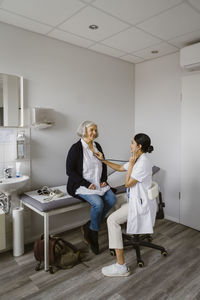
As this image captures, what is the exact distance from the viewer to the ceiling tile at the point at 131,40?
2.66 metres

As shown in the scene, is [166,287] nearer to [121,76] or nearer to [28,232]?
[28,232]

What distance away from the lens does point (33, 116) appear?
2684 millimetres

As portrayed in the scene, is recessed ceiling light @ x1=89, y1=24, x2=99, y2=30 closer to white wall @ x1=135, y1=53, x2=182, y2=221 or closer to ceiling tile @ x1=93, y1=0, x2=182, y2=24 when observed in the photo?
ceiling tile @ x1=93, y1=0, x2=182, y2=24

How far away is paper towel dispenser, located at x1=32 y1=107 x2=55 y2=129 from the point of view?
2.66 m

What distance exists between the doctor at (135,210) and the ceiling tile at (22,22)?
1612 mm

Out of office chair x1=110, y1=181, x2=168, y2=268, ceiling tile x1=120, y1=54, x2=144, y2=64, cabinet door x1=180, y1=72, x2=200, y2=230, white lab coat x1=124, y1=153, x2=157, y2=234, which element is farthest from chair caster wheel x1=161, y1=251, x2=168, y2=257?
ceiling tile x1=120, y1=54, x2=144, y2=64

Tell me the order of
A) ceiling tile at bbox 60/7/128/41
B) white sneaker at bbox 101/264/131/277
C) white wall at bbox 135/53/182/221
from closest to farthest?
white sneaker at bbox 101/264/131/277 → ceiling tile at bbox 60/7/128/41 → white wall at bbox 135/53/182/221

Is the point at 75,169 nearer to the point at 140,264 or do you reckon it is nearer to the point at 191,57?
the point at 140,264

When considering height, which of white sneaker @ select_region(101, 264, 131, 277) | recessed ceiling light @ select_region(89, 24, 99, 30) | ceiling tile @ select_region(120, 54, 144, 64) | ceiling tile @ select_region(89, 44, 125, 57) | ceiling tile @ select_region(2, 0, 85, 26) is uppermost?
ceiling tile @ select_region(120, 54, 144, 64)

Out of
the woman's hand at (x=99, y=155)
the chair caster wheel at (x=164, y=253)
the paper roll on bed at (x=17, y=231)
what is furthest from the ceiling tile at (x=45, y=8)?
the chair caster wheel at (x=164, y=253)

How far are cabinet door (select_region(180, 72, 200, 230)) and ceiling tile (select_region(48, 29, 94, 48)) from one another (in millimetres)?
1411

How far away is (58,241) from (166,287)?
3.56ft

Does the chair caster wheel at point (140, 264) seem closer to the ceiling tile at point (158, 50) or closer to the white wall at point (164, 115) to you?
the white wall at point (164, 115)

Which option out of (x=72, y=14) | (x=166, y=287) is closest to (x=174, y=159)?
(x=166, y=287)
